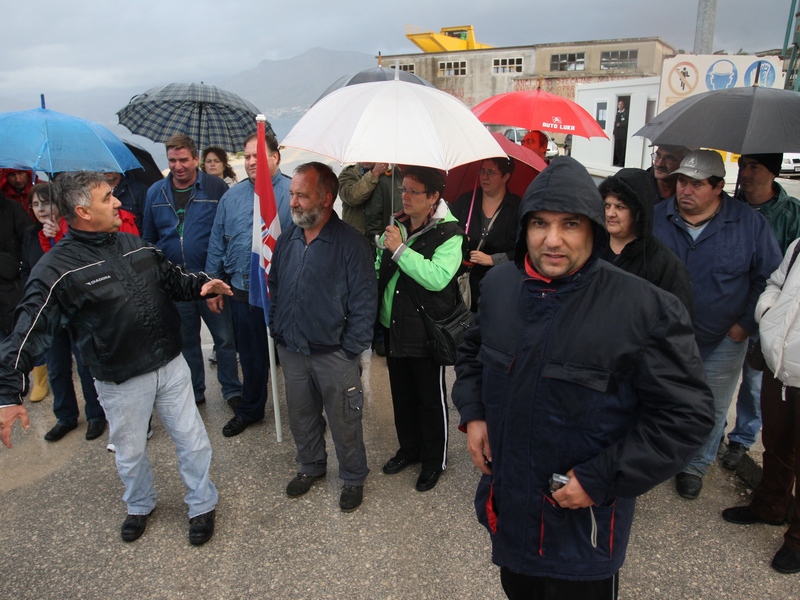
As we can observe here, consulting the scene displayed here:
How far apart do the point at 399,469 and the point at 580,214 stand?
2.58m

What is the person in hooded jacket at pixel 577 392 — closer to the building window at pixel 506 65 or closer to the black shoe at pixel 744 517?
the black shoe at pixel 744 517

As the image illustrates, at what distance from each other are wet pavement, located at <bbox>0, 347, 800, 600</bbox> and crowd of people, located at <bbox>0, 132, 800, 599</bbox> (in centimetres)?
14

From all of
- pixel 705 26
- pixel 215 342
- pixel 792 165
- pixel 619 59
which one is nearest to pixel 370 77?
pixel 215 342

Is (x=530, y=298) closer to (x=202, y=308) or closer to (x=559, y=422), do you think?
(x=559, y=422)

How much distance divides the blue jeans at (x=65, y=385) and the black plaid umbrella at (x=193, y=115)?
77.5 inches

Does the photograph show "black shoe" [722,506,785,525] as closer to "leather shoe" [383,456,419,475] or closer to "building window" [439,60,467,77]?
"leather shoe" [383,456,419,475]

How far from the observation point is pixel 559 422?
66.6 inches

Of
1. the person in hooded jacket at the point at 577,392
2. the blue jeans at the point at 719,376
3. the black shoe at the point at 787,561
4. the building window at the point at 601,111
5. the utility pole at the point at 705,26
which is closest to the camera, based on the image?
the person in hooded jacket at the point at 577,392

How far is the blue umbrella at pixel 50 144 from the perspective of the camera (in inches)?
138

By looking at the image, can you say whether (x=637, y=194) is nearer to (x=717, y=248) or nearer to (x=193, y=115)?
(x=717, y=248)

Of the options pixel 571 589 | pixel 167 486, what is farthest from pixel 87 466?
pixel 571 589

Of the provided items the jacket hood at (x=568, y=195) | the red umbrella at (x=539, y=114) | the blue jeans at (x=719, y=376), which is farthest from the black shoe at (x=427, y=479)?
the red umbrella at (x=539, y=114)

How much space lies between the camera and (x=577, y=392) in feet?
5.44

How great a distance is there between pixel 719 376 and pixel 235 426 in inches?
133
